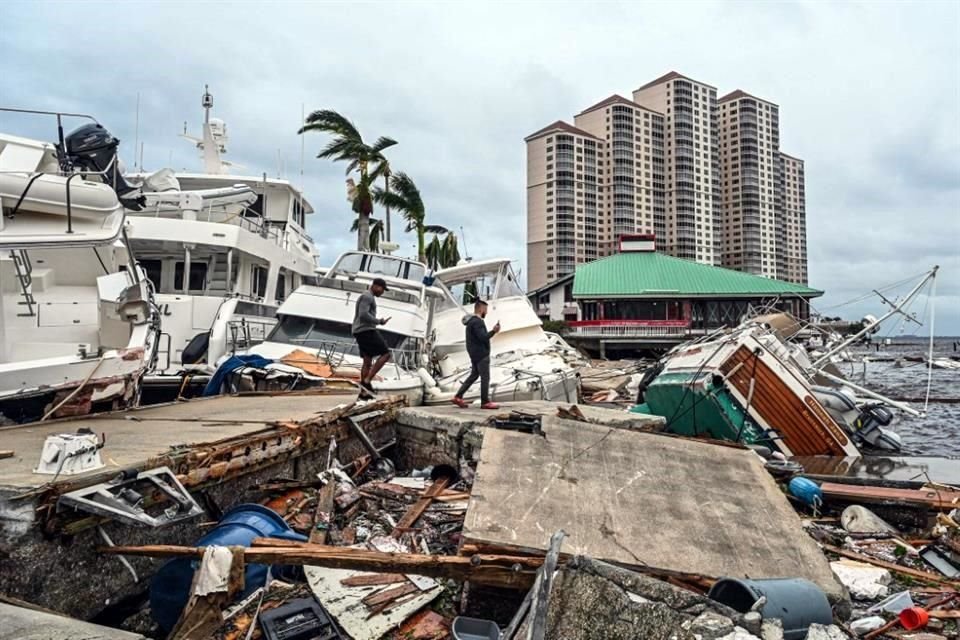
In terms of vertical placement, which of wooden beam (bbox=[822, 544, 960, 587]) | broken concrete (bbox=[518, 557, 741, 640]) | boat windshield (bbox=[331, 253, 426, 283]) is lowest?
wooden beam (bbox=[822, 544, 960, 587])

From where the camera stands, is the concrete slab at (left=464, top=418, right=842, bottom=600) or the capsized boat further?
the capsized boat

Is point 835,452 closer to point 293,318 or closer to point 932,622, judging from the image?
point 932,622

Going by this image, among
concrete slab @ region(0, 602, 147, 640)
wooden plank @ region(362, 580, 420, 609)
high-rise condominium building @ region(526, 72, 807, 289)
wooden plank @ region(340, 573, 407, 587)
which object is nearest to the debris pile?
wooden plank @ region(362, 580, 420, 609)

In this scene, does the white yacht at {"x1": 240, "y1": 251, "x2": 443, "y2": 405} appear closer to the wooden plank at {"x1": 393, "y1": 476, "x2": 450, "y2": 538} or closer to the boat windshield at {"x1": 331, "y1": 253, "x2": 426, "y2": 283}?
the boat windshield at {"x1": 331, "y1": 253, "x2": 426, "y2": 283}

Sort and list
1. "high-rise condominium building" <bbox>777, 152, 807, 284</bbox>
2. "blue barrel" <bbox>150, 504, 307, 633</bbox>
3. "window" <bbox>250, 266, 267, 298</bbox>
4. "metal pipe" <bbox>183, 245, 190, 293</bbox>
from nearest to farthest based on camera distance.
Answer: "blue barrel" <bbox>150, 504, 307, 633</bbox> < "metal pipe" <bbox>183, 245, 190, 293</bbox> < "window" <bbox>250, 266, 267, 298</bbox> < "high-rise condominium building" <bbox>777, 152, 807, 284</bbox>

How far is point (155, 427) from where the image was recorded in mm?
5535

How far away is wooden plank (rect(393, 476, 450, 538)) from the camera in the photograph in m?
4.88

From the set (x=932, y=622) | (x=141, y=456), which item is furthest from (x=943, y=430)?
(x=141, y=456)

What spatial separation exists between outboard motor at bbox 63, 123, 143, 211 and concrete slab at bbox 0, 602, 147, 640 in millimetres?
7355

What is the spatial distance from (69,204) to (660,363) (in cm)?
1434

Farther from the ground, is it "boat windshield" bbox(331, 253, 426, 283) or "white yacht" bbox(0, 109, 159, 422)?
"boat windshield" bbox(331, 253, 426, 283)

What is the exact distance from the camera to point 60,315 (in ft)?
29.1

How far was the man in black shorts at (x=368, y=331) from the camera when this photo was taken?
8.28 m

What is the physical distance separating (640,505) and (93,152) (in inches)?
350
